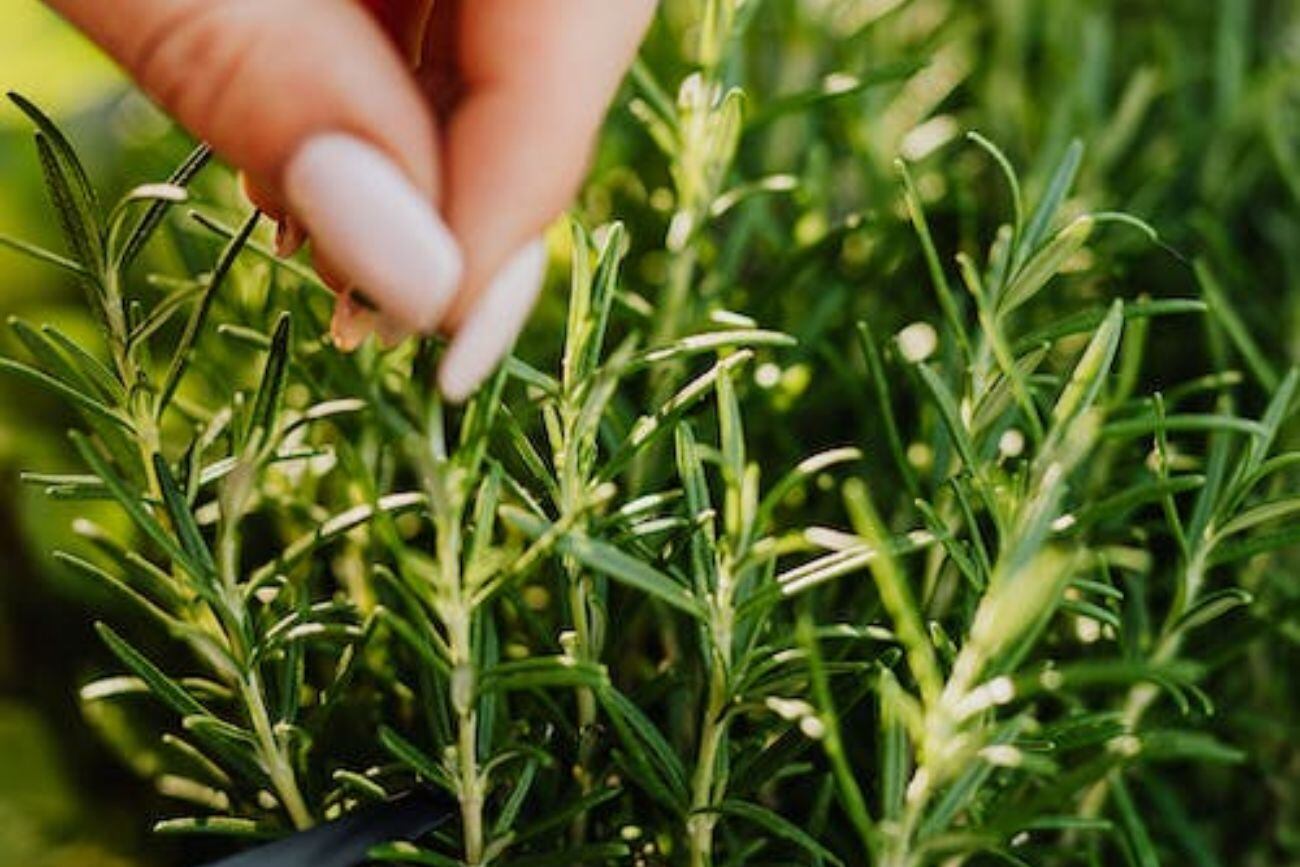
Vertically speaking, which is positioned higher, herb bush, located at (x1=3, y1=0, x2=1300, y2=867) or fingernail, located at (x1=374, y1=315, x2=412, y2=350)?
fingernail, located at (x1=374, y1=315, x2=412, y2=350)

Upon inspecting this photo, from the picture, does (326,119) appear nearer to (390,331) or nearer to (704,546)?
(390,331)

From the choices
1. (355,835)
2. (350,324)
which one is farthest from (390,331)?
(355,835)

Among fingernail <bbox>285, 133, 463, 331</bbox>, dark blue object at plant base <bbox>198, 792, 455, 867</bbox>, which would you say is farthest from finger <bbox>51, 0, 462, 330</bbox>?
dark blue object at plant base <bbox>198, 792, 455, 867</bbox>

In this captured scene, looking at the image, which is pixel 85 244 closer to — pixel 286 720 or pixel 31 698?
pixel 286 720

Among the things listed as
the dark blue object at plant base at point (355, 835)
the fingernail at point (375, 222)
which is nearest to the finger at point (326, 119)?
the fingernail at point (375, 222)

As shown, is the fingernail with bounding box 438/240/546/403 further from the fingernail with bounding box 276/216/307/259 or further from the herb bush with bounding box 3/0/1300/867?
the fingernail with bounding box 276/216/307/259

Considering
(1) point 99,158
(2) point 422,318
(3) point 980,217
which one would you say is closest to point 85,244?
(2) point 422,318

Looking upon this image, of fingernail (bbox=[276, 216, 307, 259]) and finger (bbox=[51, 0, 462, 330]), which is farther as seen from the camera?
fingernail (bbox=[276, 216, 307, 259])
